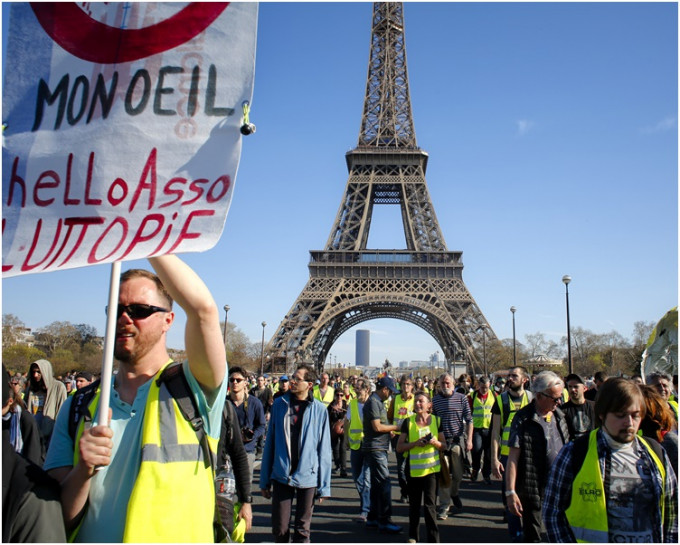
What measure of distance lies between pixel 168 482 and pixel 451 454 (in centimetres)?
642

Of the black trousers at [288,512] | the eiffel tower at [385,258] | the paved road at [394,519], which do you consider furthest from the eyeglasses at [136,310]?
the eiffel tower at [385,258]

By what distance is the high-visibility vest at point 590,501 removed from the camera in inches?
124

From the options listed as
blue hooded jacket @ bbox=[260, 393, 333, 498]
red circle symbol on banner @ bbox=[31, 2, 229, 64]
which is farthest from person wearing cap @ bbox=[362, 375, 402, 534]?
red circle symbol on banner @ bbox=[31, 2, 229, 64]

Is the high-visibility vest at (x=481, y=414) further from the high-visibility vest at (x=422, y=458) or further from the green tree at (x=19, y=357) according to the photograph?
the green tree at (x=19, y=357)

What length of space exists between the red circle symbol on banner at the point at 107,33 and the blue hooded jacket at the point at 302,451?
172 inches

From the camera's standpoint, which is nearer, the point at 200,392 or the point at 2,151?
the point at 2,151

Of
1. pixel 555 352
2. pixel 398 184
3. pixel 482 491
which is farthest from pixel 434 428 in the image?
pixel 555 352

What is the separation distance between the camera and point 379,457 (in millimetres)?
7754

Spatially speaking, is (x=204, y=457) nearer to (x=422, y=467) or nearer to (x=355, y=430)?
(x=422, y=467)

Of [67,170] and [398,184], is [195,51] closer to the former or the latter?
[67,170]

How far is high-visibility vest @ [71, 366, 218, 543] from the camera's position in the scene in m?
2.14

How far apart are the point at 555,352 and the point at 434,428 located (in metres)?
73.9

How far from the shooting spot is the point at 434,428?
673cm

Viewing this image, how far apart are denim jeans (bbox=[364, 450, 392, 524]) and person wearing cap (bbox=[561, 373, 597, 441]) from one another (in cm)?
229
